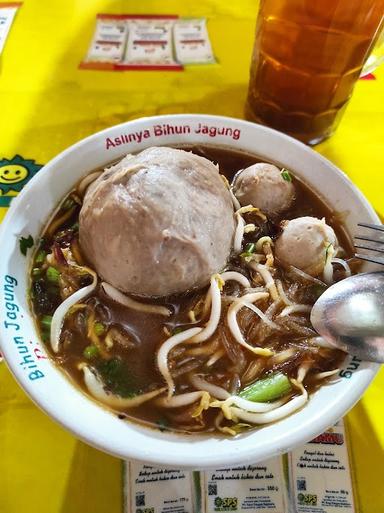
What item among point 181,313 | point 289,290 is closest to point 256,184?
point 289,290

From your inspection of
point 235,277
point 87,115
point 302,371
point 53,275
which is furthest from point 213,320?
point 87,115

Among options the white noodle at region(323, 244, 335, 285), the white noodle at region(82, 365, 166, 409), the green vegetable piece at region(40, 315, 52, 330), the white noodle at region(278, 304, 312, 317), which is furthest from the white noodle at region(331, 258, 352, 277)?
the green vegetable piece at region(40, 315, 52, 330)

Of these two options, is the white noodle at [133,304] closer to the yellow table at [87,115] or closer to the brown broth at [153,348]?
the brown broth at [153,348]

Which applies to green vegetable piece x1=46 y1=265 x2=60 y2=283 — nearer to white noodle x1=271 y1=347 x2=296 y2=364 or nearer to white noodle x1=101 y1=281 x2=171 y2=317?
white noodle x1=101 y1=281 x2=171 y2=317

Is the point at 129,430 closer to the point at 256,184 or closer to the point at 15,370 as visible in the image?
the point at 15,370

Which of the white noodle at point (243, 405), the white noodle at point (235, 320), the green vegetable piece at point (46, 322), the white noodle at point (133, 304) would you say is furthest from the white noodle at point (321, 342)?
the green vegetable piece at point (46, 322)
